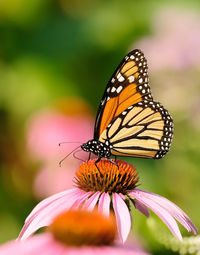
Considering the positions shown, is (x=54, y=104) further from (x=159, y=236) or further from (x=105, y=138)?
(x=159, y=236)

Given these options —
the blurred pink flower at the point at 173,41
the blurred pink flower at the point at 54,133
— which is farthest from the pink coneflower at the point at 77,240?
the blurred pink flower at the point at 173,41

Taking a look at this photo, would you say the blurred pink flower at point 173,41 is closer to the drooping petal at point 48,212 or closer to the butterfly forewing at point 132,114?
the butterfly forewing at point 132,114

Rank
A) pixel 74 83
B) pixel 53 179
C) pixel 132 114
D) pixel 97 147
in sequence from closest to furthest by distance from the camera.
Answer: pixel 97 147
pixel 132 114
pixel 53 179
pixel 74 83

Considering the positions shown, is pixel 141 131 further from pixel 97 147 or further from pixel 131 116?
pixel 97 147

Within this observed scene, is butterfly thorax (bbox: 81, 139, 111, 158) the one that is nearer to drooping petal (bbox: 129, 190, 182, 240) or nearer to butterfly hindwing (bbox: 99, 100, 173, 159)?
butterfly hindwing (bbox: 99, 100, 173, 159)

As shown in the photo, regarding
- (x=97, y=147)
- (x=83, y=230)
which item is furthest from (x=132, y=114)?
(x=83, y=230)

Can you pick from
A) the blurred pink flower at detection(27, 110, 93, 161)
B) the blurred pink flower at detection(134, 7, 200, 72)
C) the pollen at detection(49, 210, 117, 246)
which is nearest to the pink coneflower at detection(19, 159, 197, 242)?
the pollen at detection(49, 210, 117, 246)
